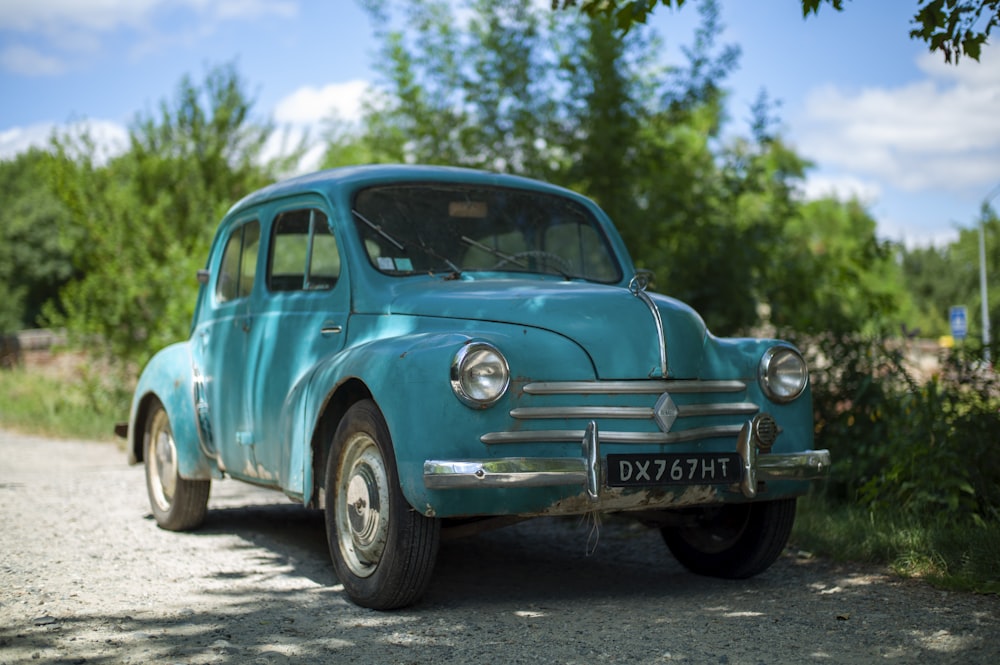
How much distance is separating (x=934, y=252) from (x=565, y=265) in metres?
60.3

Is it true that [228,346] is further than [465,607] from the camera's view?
Yes

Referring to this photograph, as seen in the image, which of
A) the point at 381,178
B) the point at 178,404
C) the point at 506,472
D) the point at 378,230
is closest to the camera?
the point at 506,472

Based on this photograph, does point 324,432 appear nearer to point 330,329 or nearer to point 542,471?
point 330,329

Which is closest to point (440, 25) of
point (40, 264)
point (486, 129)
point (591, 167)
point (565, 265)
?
point (486, 129)

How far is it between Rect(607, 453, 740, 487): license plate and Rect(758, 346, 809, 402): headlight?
387 mm

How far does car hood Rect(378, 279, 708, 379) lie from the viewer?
464 centimetres

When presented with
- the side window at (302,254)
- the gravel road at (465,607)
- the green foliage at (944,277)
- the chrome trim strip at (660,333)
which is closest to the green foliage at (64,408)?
the gravel road at (465,607)

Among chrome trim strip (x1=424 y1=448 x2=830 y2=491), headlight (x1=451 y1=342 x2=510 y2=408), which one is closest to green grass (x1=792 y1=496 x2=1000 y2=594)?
chrome trim strip (x1=424 y1=448 x2=830 y2=491)

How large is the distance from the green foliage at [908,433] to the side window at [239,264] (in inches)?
146

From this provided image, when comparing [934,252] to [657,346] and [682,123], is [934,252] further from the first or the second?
[657,346]

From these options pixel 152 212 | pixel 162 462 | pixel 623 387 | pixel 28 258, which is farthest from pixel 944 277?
pixel 623 387

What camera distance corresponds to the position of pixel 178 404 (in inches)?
265

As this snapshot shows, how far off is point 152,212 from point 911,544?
12.8m

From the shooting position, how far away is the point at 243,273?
21.3ft
